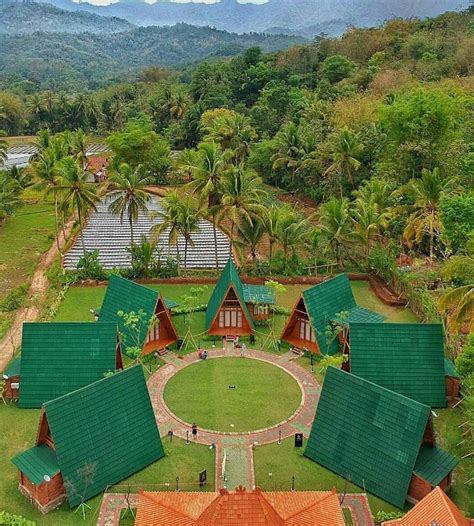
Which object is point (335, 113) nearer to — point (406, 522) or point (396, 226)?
point (396, 226)

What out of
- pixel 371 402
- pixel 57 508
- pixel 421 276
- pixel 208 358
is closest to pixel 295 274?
pixel 421 276

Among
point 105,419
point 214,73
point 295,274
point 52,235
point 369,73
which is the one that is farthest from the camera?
point 214,73

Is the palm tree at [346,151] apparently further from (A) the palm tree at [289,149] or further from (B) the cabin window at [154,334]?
(B) the cabin window at [154,334]

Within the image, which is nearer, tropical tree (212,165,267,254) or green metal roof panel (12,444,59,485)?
green metal roof panel (12,444,59,485)

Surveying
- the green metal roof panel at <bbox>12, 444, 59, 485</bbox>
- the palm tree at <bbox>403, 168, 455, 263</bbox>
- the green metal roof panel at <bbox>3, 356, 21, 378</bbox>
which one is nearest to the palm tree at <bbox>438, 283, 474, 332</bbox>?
the palm tree at <bbox>403, 168, 455, 263</bbox>

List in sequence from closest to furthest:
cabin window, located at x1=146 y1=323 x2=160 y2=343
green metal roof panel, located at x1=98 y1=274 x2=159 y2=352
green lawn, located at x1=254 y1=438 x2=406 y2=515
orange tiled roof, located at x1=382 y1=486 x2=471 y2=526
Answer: orange tiled roof, located at x1=382 y1=486 x2=471 y2=526 < green lawn, located at x1=254 y1=438 x2=406 y2=515 < green metal roof panel, located at x1=98 y1=274 x2=159 y2=352 < cabin window, located at x1=146 y1=323 x2=160 y2=343

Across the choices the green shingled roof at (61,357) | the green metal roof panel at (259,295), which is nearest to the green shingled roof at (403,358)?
the green metal roof panel at (259,295)

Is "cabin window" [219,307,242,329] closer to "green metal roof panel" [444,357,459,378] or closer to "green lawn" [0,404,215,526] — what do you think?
"green lawn" [0,404,215,526]
